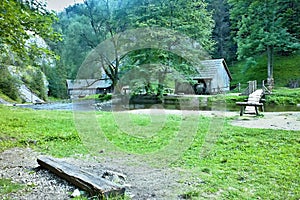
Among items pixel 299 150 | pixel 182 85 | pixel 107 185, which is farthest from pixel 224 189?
pixel 182 85

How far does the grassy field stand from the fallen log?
50cm

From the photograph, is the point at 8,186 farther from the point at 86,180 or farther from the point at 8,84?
the point at 8,84

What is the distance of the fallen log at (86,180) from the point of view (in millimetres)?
2582

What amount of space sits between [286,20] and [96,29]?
1441 centimetres

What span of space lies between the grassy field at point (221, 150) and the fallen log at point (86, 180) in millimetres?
502

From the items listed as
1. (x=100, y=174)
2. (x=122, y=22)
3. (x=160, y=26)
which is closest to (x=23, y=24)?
(x=100, y=174)

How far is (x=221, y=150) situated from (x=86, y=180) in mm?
2653

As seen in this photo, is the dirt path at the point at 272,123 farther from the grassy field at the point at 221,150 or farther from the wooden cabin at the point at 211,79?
the wooden cabin at the point at 211,79

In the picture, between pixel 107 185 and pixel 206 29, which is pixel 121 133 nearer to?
pixel 107 185

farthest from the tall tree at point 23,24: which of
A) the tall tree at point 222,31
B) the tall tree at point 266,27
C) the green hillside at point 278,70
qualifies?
the tall tree at point 222,31

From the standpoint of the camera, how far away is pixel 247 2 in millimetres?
20531

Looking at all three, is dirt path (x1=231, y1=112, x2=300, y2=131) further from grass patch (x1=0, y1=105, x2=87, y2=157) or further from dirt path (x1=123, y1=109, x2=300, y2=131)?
grass patch (x1=0, y1=105, x2=87, y2=157)

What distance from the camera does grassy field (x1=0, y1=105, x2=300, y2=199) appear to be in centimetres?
296

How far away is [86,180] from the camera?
2.80 metres
